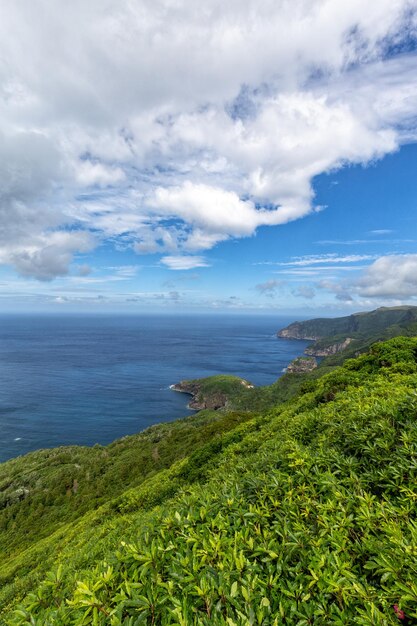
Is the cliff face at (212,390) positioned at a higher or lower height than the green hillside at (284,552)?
lower

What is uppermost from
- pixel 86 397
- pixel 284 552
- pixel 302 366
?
pixel 284 552

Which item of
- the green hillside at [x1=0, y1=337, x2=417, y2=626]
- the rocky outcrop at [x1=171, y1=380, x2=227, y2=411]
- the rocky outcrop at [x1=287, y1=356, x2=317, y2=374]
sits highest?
the green hillside at [x1=0, y1=337, x2=417, y2=626]

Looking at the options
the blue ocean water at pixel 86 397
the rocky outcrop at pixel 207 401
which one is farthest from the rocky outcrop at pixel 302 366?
the rocky outcrop at pixel 207 401

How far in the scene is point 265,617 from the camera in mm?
4020

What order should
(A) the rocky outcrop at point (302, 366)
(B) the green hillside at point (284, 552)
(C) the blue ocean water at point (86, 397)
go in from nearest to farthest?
(B) the green hillside at point (284, 552)
(C) the blue ocean water at point (86, 397)
(A) the rocky outcrop at point (302, 366)

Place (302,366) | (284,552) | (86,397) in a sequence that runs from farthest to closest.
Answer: (302,366) < (86,397) < (284,552)

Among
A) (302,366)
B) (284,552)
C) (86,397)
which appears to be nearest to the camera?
(284,552)

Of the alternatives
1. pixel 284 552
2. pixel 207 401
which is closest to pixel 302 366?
pixel 207 401

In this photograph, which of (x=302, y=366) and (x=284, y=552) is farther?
(x=302, y=366)

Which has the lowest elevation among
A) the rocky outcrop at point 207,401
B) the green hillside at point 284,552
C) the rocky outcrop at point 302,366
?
the rocky outcrop at point 207,401

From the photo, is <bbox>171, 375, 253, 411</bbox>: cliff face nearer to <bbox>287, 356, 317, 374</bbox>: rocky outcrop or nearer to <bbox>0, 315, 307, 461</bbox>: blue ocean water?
<bbox>0, 315, 307, 461</bbox>: blue ocean water

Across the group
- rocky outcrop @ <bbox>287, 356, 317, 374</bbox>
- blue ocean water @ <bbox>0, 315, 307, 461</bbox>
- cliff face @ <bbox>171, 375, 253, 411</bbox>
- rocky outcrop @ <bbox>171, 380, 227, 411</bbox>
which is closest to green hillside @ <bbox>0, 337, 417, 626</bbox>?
blue ocean water @ <bbox>0, 315, 307, 461</bbox>

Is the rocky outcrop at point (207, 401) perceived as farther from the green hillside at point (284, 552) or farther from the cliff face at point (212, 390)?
the green hillside at point (284, 552)

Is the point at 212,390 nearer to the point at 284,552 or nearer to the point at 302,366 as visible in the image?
the point at 302,366
